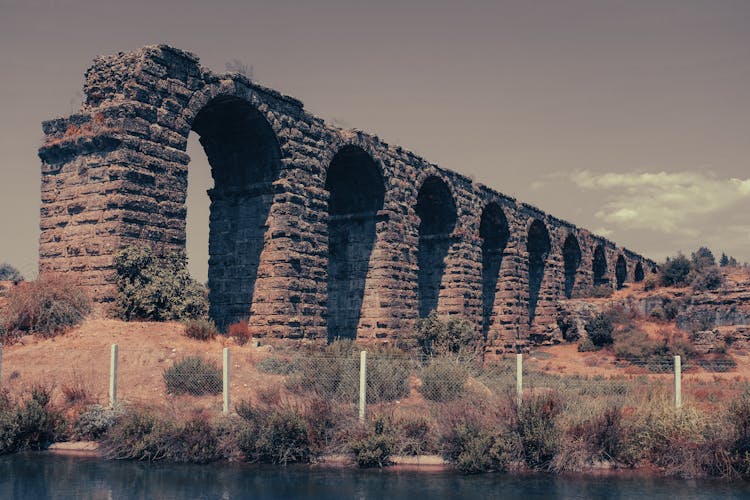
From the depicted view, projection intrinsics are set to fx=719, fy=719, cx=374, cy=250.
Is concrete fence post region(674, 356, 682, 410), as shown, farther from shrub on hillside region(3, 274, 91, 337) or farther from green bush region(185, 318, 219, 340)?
shrub on hillside region(3, 274, 91, 337)

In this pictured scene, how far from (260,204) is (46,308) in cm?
671

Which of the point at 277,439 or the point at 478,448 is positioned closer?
the point at 478,448

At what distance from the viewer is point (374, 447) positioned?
35.6 feet

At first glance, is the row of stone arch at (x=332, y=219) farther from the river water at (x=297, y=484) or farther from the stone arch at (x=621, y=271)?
the stone arch at (x=621, y=271)

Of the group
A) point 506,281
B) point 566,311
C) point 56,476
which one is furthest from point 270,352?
point 566,311

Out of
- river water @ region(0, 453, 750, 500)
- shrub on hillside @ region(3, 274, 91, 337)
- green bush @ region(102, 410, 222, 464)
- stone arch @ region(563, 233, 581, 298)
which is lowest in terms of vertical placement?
river water @ region(0, 453, 750, 500)

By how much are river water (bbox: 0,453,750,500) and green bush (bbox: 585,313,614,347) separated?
2665cm

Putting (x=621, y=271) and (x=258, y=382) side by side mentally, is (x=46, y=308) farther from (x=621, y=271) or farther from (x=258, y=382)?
(x=621, y=271)

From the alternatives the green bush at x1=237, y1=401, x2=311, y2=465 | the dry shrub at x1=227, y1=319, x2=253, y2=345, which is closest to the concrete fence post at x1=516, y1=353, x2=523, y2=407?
the green bush at x1=237, y1=401, x2=311, y2=465

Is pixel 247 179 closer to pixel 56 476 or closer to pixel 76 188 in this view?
pixel 76 188

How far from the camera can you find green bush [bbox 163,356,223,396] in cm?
1361

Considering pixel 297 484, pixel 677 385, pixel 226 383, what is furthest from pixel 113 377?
pixel 677 385

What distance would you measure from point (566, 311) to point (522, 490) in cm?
3227

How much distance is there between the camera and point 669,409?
11.5 m
